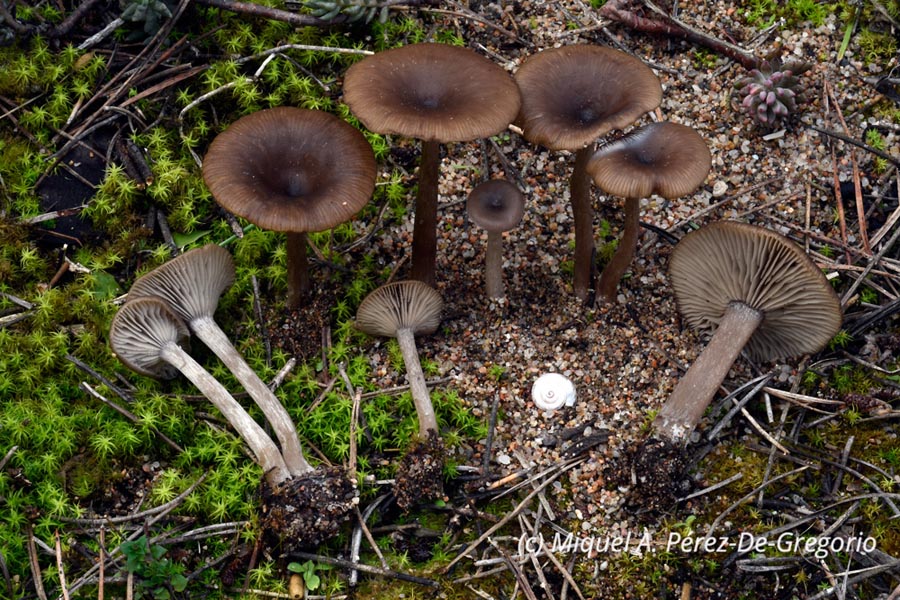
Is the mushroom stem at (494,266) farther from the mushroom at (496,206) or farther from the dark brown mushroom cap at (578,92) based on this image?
the dark brown mushroom cap at (578,92)

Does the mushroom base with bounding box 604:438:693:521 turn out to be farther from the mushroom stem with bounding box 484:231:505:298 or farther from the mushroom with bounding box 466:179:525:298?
the mushroom with bounding box 466:179:525:298

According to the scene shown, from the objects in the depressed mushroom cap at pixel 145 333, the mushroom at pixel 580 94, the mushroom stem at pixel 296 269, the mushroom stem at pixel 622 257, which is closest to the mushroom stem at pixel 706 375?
the mushroom stem at pixel 622 257

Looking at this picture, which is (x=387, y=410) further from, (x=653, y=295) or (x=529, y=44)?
(x=529, y=44)

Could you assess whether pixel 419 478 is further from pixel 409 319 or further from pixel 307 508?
pixel 409 319

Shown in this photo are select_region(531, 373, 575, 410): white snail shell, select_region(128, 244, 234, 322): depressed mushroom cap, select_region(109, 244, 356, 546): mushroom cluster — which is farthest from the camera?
select_region(531, 373, 575, 410): white snail shell

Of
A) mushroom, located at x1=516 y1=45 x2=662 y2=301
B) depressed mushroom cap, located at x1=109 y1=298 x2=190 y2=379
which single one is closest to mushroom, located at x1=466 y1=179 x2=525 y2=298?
mushroom, located at x1=516 y1=45 x2=662 y2=301

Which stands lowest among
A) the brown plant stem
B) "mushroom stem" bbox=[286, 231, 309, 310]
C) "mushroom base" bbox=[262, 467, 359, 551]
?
"mushroom base" bbox=[262, 467, 359, 551]
